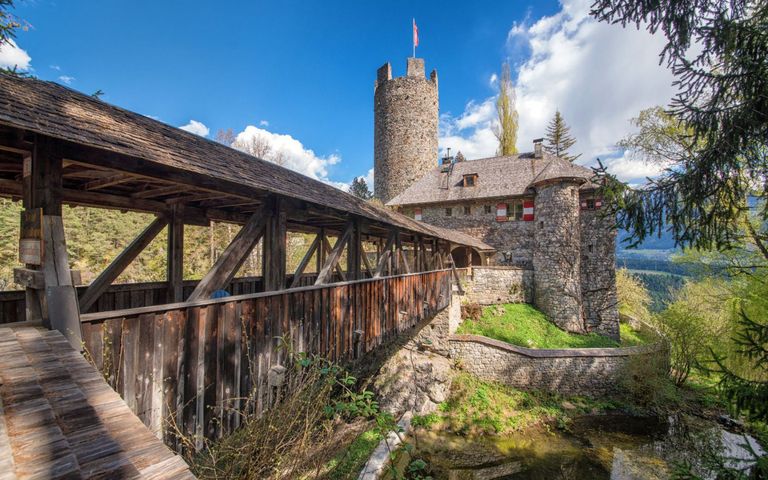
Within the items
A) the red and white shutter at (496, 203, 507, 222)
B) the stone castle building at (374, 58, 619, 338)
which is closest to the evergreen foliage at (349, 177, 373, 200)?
the stone castle building at (374, 58, 619, 338)

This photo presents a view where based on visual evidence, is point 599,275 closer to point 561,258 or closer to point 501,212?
point 561,258

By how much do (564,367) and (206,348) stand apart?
13856 millimetres

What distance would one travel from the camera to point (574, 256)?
1631 centimetres

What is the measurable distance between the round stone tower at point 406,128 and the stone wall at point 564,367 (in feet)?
51.3

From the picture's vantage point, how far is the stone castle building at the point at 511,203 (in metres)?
16.3

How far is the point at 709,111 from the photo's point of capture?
14.8 ft

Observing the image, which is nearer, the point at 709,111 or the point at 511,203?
the point at 709,111

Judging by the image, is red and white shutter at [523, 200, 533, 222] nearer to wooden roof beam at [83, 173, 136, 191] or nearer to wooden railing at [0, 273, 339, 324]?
wooden railing at [0, 273, 339, 324]

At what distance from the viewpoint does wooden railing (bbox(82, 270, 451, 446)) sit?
7.79ft

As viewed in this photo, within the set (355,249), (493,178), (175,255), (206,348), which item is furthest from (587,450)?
(493,178)

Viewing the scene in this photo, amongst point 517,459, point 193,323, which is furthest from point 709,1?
point 517,459

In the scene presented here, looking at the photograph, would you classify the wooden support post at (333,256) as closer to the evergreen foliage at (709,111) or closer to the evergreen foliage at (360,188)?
the evergreen foliage at (709,111)

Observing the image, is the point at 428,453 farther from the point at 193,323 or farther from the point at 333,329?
the point at 193,323

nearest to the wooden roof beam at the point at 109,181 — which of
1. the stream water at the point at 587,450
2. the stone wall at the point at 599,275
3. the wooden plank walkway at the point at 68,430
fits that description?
the wooden plank walkway at the point at 68,430
